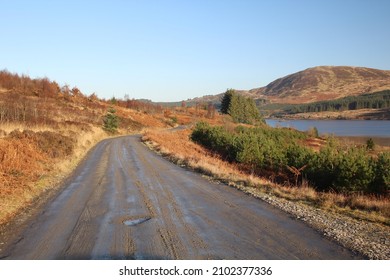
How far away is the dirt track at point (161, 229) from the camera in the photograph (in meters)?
6.76

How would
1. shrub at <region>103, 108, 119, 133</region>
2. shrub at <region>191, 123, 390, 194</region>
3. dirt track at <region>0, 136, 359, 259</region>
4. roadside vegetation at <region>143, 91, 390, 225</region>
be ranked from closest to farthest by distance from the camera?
dirt track at <region>0, 136, 359, 259</region>
roadside vegetation at <region>143, 91, 390, 225</region>
shrub at <region>191, 123, 390, 194</region>
shrub at <region>103, 108, 119, 133</region>

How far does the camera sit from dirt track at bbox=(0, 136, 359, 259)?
6.76m

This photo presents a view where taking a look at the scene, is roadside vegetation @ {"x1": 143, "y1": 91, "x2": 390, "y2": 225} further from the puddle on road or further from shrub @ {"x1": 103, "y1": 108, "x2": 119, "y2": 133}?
shrub @ {"x1": 103, "y1": 108, "x2": 119, "y2": 133}

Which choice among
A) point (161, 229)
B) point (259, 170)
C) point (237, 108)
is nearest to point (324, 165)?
point (259, 170)

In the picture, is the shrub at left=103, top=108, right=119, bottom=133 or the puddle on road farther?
the shrub at left=103, top=108, right=119, bottom=133

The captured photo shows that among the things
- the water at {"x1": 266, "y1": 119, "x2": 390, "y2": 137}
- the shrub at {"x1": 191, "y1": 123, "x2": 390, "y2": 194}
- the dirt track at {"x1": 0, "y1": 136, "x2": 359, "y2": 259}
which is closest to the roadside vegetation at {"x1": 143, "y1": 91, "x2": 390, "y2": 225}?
the shrub at {"x1": 191, "y1": 123, "x2": 390, "y2": 194}

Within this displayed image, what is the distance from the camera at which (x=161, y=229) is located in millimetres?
8250

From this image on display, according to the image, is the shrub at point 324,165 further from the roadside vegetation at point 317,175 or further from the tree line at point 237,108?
the tree line at point 237,108

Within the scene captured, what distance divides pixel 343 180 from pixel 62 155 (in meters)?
16.6

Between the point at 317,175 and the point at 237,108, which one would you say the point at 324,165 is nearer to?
the point at 317,175

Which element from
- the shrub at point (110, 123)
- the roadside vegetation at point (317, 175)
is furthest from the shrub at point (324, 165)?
the shrub at point (110, 123)

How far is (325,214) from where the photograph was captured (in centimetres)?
973
